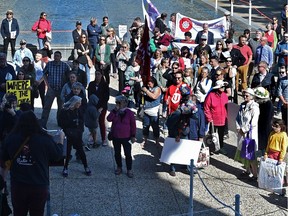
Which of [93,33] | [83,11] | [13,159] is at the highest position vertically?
[83,11]

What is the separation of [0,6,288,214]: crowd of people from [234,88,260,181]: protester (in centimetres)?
2

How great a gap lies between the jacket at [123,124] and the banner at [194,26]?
26.4ft

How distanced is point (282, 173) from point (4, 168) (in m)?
4.74

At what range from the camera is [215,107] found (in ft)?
40.9

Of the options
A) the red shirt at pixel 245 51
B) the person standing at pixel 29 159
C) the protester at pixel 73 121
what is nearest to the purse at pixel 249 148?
the protester at pixel 73 121

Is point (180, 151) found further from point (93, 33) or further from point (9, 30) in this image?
point (9, 30)

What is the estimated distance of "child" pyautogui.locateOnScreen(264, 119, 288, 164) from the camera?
10742 mm

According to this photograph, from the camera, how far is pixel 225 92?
13.0m

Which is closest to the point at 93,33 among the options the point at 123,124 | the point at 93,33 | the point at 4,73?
the point at 93,33

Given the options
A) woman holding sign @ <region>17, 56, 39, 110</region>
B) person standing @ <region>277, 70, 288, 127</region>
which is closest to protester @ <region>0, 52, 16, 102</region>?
woman holding sign @ <region>17, 56, 39, 110</region>

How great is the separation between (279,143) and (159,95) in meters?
2.86

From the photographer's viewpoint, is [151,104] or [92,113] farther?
[151,104]

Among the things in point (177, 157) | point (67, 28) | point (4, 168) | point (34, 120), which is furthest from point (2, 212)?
point (67, 28)

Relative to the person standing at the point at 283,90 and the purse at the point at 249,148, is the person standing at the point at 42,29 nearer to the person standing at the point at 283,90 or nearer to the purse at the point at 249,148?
the person standing at the point at 283,90
